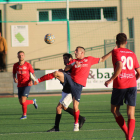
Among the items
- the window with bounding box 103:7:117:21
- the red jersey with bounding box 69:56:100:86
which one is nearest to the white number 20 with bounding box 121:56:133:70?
the red jersey with bounding box 69:56:100:86

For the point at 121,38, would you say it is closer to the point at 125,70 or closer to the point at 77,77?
the point at 125,70

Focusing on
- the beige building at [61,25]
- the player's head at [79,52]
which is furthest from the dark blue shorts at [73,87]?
the beige building at [61,25]

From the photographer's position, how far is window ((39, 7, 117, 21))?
67.9 feet

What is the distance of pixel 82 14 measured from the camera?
2077 centimetres

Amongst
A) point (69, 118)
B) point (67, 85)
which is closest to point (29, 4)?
point (69, 118)

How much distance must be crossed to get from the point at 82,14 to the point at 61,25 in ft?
5.52

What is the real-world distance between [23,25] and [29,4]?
1506 mm

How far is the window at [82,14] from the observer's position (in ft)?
67.9

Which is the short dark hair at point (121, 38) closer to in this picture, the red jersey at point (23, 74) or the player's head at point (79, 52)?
the player's head at point (79, 52)

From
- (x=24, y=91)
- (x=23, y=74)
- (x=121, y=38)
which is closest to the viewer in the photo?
(x=121, y=38)

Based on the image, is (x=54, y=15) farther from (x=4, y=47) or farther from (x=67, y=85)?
(x=67, y=85)

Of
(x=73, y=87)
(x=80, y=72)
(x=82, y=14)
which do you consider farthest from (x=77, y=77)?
(x=82, y=14)

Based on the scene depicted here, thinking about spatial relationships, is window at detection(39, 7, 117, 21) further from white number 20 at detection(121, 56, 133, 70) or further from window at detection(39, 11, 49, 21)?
white number 20 at detection(121, 56, 133, 70)

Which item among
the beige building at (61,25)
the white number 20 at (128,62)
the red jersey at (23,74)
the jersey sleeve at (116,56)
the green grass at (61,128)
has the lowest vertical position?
the green grass at (61,128)
